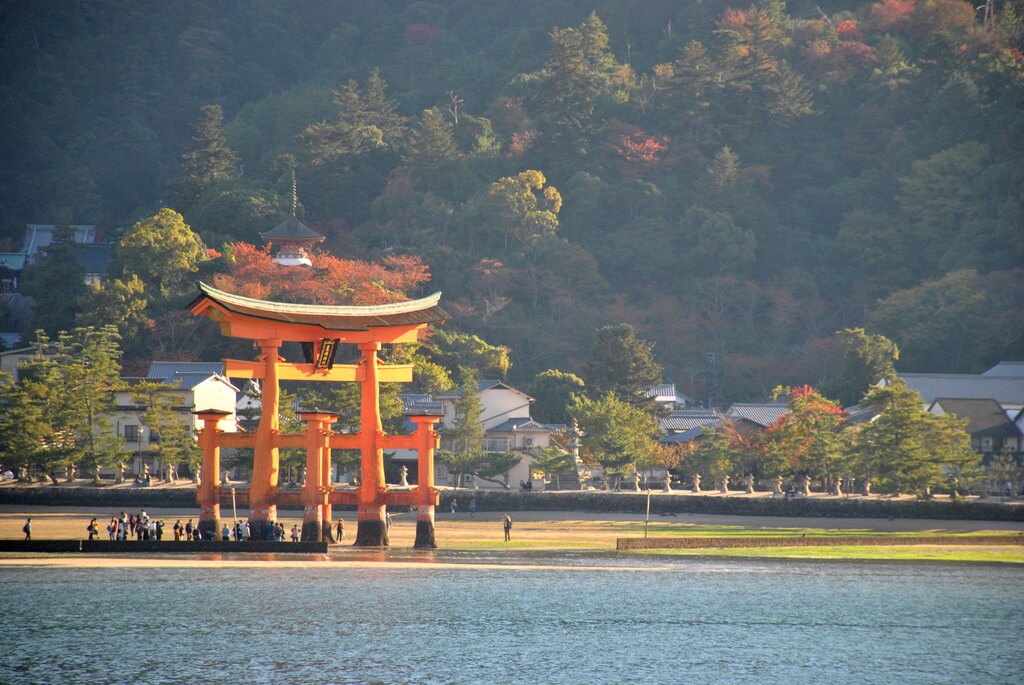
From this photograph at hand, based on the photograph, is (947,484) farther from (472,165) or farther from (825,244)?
(472,165)

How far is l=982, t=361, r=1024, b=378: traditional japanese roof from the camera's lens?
268 ft

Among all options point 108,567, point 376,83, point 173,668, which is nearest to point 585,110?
point 376,83

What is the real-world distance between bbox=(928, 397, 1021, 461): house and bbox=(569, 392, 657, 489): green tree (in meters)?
15.4

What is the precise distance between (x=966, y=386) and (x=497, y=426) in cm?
2785

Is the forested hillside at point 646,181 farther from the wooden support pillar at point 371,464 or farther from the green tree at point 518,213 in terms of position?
the wooden support pillar at point 371,464

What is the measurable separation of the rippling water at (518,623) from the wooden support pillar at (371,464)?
223 cm

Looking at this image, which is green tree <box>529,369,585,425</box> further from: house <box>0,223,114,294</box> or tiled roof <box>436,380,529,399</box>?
house <box>0,223,114,294</box>

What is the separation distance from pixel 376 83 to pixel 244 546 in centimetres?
7388

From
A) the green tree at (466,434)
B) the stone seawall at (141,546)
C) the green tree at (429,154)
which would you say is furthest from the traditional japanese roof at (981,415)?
the green tree at (429,154)

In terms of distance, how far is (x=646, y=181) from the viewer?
104 m

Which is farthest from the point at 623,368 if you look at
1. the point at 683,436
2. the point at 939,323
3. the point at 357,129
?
the point at 357,129

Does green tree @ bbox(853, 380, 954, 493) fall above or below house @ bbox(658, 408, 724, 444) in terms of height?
below

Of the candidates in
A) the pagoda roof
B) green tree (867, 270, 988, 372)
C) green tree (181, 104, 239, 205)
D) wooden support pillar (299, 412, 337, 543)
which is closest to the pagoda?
the pagoda roof

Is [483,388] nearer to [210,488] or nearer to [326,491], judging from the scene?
[326,491]
